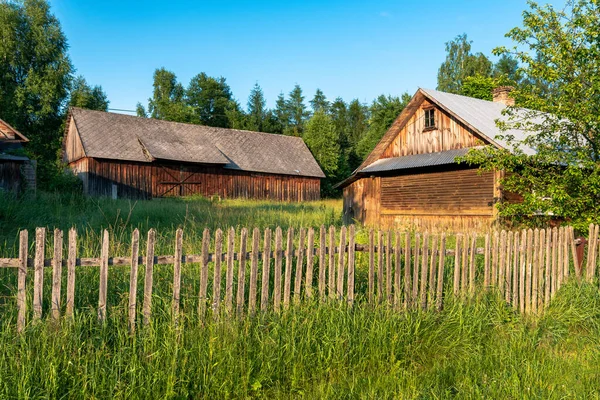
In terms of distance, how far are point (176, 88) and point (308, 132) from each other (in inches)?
1126

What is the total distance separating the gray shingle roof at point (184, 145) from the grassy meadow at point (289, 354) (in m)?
24.1

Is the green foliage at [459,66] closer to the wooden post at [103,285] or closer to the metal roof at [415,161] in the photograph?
the metal roof at [415,161]

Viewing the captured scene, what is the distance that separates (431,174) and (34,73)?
37729mm

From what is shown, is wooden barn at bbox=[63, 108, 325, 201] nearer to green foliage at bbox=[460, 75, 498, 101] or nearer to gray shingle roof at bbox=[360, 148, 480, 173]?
gray shingle roof at bbox=[360, 148, 480, 173]

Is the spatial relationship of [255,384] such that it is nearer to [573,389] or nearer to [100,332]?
[100,332]

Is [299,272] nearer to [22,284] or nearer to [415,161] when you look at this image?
[22,284]

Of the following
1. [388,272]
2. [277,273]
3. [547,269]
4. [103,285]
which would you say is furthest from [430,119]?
[103,285]

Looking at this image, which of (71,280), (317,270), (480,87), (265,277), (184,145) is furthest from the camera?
(480,87)

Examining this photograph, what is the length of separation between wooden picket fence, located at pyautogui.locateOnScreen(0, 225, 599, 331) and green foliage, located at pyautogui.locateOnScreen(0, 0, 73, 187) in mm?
39623

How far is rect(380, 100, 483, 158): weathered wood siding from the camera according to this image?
16.4 meters

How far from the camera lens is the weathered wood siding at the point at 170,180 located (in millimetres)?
27219

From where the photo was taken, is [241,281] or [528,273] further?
[528,273]

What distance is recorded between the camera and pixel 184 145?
30.5 m

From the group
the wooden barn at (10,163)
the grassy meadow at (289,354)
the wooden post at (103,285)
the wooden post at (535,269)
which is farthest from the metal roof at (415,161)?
the wooden barn at (10,163)
